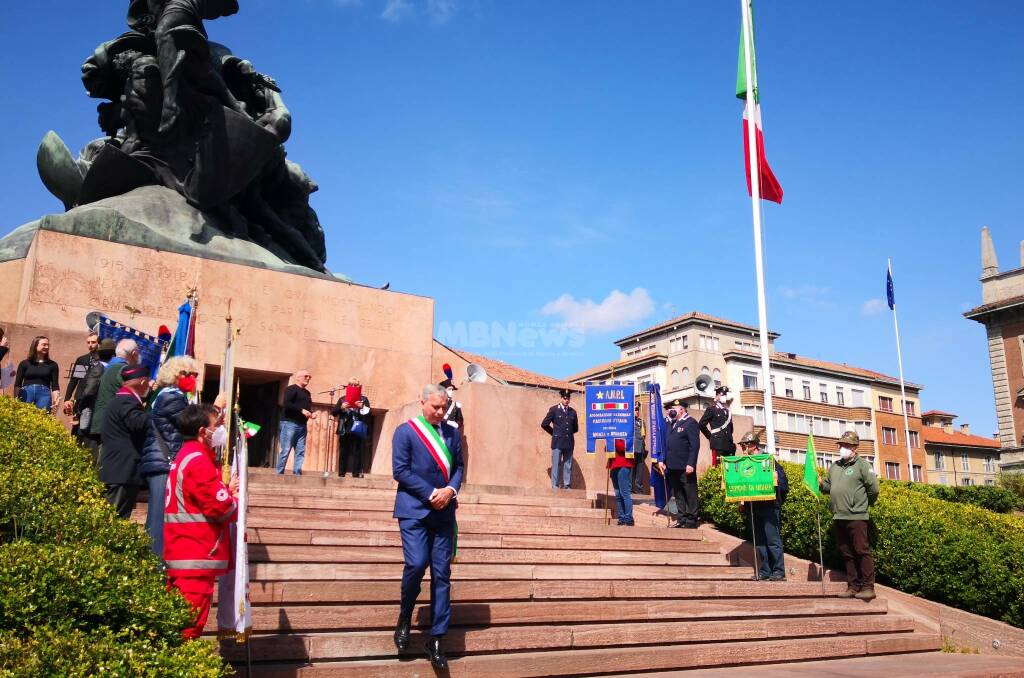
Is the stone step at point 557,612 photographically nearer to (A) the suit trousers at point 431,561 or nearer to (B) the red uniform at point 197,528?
(A) the suit trousers at point 431,561

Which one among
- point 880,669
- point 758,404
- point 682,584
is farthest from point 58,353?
point 758,404

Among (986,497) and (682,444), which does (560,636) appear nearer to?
(682,444)

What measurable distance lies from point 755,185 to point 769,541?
6.15 metres

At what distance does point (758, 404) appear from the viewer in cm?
6066

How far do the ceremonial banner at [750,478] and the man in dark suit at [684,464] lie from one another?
3.47ft

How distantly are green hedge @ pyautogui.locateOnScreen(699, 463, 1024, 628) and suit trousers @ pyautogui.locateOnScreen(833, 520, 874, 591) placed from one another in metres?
0.57

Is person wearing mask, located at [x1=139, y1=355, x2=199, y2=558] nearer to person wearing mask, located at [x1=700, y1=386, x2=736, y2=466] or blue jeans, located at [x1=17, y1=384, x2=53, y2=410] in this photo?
blue jeans, located at [x1=17, y1=384, x2=53, y2=410]

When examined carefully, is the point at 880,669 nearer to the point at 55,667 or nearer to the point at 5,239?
the point at 55,667

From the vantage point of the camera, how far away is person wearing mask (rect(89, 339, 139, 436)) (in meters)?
6.91

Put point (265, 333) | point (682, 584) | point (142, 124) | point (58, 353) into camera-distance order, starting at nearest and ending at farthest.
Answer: point (682, 584) → point (58, 353) → point (265, 333) → point (142, 124)

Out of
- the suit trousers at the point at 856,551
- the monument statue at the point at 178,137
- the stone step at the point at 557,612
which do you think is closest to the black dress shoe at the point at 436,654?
the stone step at the point at 557,612

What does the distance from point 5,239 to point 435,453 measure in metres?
12.1

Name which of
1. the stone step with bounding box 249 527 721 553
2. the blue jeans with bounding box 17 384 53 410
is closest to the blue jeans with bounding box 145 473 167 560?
the stone step with bounding box 249 527 721 553

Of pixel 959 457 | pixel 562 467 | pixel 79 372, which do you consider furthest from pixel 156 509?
pixel 959 457
